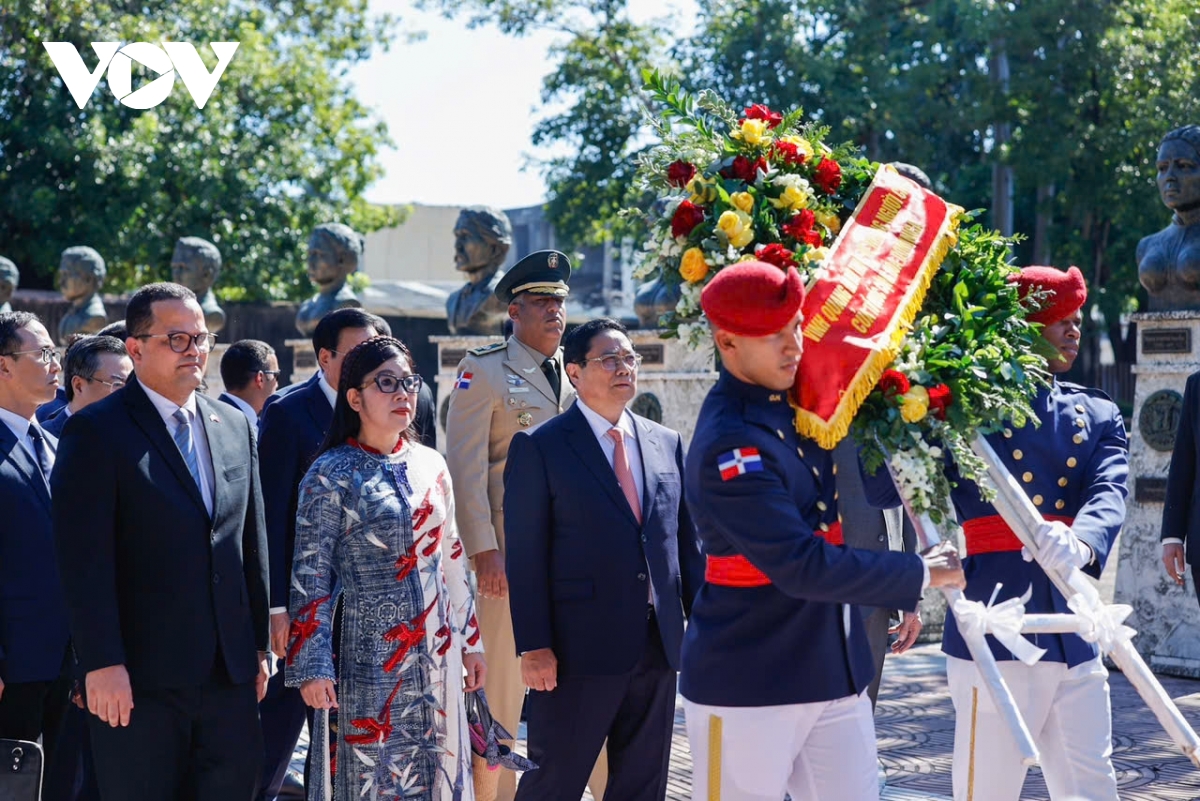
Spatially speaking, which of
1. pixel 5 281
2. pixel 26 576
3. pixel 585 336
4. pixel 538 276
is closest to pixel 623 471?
pixel 585 336

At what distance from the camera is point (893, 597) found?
12.0 feet

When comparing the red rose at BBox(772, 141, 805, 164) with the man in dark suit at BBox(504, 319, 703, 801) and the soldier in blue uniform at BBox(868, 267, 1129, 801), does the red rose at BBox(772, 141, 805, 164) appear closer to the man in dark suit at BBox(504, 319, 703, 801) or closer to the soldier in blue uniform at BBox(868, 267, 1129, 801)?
the soldier in blue uniform at BBox(868, 267, 1129, 801)

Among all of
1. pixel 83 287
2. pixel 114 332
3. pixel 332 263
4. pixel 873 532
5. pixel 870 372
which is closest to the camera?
pixel 870 372

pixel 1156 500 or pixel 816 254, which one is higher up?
pixel 816 254

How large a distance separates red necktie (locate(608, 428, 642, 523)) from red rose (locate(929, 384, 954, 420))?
1.65 metres

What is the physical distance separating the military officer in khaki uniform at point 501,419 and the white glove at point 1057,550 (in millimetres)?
2511

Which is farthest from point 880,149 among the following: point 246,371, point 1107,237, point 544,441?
point 544,441

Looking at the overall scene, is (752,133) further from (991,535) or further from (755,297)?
(991,535)

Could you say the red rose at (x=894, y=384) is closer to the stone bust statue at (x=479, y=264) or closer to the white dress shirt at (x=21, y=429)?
the white dress shirt at (x=21, y=429)

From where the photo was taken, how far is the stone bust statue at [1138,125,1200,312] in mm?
8688

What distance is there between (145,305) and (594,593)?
66.6 inches

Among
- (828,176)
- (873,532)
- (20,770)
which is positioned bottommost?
(20,770)

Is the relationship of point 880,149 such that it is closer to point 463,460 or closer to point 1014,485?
point 463,460

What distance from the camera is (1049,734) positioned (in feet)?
14.9
